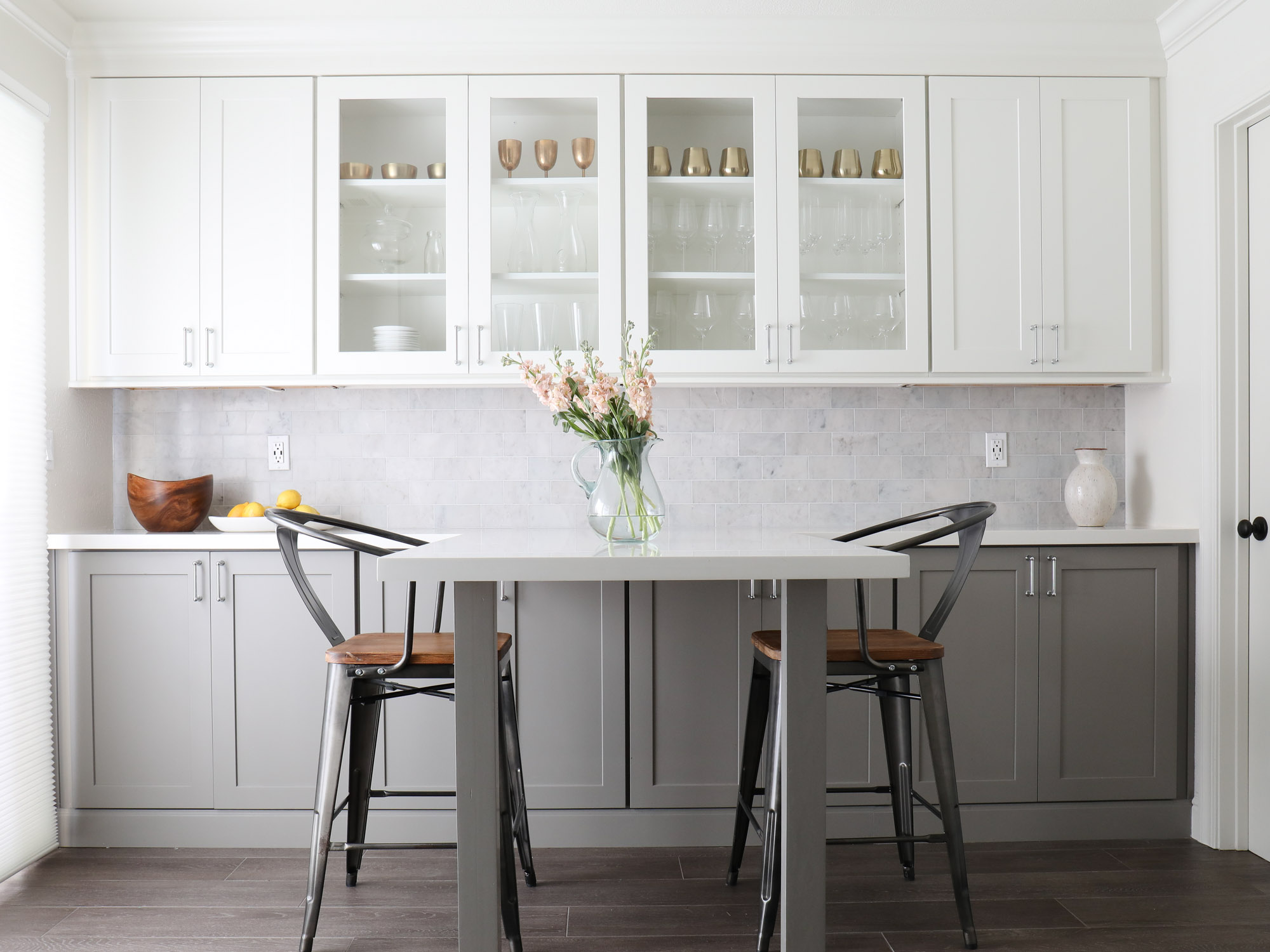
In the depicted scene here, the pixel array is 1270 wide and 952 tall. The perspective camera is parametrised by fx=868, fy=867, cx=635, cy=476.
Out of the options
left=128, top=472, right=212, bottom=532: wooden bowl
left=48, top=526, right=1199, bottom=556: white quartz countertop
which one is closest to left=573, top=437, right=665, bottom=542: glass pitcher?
left=48, top=526, right=1199, bottom=556: white quartz countertop

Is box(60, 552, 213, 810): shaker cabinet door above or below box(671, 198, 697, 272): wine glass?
below

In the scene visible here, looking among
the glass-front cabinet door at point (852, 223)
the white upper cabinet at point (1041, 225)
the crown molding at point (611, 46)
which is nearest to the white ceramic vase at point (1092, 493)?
the white upper cabinet at point (1041, 225)

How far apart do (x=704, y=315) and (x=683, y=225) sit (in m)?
0.29

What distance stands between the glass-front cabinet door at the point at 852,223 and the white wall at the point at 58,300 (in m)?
2.17

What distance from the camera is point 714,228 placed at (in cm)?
272

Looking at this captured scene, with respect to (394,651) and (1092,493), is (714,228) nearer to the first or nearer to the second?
(1092,493)

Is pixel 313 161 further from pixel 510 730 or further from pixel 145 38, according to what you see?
pixel 510 730

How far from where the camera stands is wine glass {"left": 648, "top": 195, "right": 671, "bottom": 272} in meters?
2.70

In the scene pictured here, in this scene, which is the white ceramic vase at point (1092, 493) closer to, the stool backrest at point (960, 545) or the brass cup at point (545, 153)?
Result: the stool backrest at point (960, 545)

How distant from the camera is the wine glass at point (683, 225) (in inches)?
107

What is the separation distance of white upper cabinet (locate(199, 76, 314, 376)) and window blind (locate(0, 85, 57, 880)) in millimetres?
439

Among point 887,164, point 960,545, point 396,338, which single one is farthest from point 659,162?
point 960,545

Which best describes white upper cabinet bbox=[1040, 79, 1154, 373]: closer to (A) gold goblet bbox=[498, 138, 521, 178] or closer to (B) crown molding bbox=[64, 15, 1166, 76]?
(B) crown molding bbox=[64, 15, 1166, 76]

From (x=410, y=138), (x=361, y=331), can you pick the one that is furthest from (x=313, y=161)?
(x=361, y=331)
